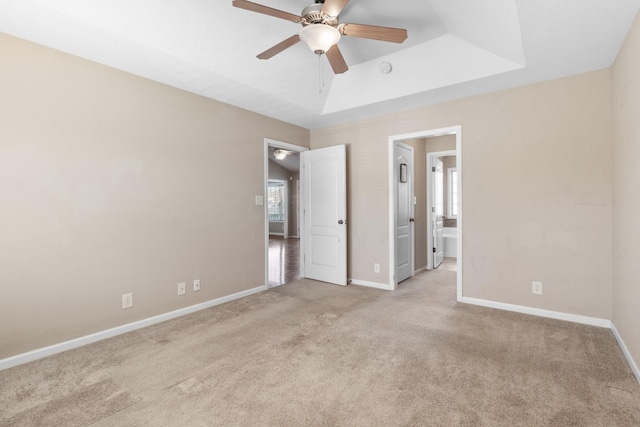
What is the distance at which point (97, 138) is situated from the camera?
106 inches

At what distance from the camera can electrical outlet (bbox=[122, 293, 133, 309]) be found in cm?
286

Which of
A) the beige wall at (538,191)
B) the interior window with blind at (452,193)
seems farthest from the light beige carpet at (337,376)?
the interior window with blind at (452,193)

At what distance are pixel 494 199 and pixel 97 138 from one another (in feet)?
13.1

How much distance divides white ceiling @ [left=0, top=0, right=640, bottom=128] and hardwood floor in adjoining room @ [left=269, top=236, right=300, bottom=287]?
2.59m

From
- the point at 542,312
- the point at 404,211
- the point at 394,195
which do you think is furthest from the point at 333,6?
the point at 542,312

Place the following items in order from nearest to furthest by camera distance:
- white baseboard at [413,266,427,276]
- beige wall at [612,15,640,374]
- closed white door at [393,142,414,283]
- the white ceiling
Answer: beige wall at [612,15,640,374], the white ceiling, closed white door at [393,142,414,283], white baseboard at [413,266,427,276]

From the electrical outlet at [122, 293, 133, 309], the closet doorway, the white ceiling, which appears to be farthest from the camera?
the closet doorway

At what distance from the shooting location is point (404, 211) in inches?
182

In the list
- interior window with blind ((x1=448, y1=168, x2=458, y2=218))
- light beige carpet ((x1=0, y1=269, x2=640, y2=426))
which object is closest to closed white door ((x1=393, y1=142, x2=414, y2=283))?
light beige carpet ((x1=0, y1=269, x2=640, y2=426))

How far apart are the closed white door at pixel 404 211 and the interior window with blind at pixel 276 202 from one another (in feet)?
23.5

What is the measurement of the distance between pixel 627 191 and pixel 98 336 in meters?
4.44

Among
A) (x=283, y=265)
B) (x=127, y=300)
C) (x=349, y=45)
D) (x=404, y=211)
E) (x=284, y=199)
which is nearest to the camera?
(x=127, y=300)

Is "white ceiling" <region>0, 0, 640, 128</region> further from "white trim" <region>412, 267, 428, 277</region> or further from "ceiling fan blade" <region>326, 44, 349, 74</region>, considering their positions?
"white trim" <region>412, 267, 428, 277</region>

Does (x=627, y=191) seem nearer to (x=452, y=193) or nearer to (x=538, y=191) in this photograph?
(x=538, y=191)
